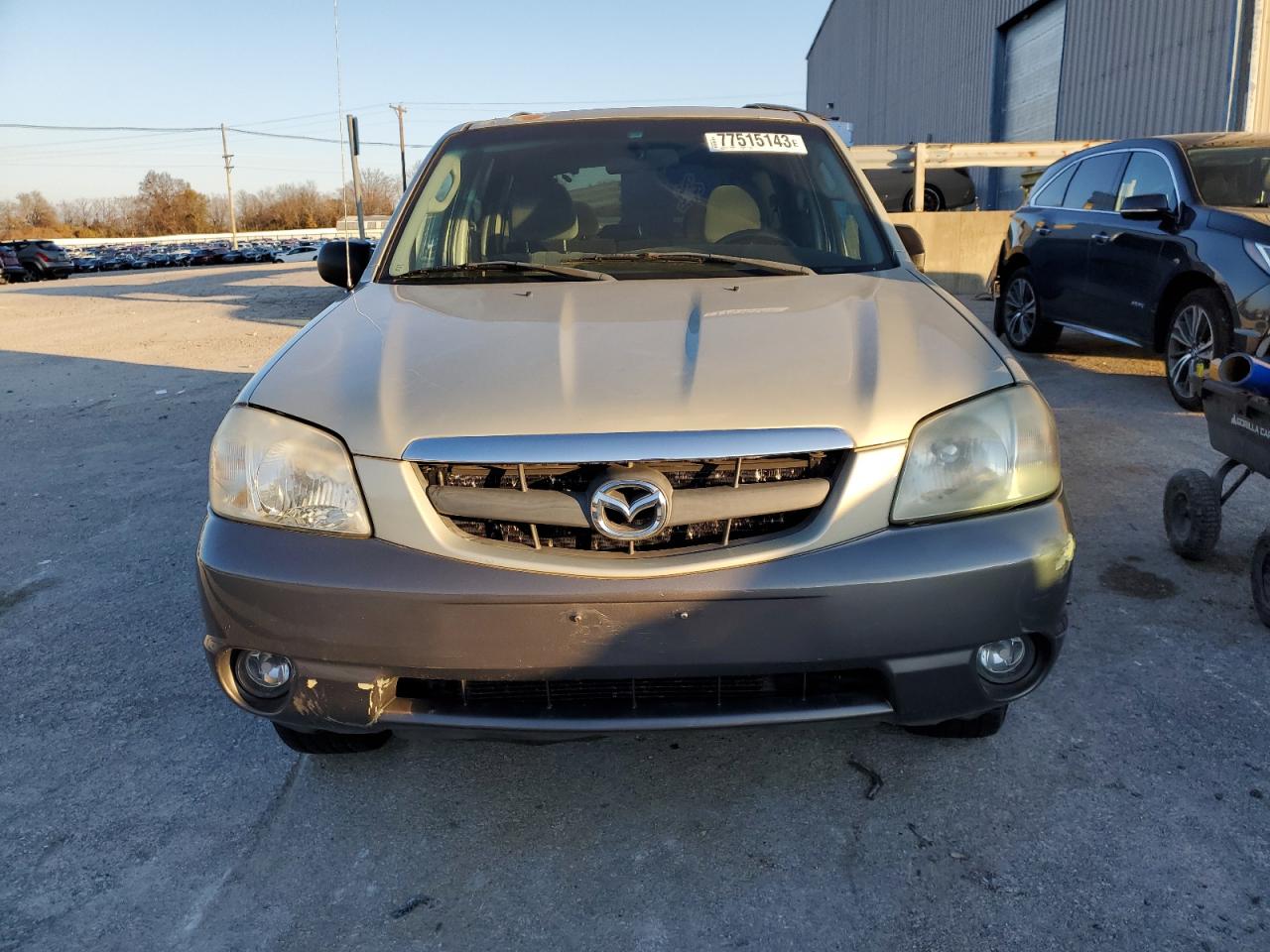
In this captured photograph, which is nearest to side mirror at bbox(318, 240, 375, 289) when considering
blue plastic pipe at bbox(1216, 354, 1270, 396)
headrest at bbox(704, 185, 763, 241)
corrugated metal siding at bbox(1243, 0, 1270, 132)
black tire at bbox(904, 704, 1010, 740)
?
headrest at bbox(704, 185, 763, 241)

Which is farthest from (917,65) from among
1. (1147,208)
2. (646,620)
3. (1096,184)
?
(646,620)

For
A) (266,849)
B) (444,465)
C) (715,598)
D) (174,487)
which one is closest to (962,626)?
(715,598)

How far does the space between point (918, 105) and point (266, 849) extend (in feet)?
91.4

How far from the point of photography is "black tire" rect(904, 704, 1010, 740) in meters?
2.45

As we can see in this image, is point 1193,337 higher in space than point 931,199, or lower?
lower

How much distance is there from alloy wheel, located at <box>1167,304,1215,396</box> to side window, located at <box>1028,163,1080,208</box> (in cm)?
188

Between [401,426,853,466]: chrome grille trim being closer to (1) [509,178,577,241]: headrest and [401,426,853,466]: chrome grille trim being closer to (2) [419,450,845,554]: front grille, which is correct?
(2) [419,450,845,554]: front grille

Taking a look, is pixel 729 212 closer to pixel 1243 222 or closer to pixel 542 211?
pixel 542 211

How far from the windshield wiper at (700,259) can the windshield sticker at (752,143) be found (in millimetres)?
519

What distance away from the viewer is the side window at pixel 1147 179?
250 inches

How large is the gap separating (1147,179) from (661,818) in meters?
6.07

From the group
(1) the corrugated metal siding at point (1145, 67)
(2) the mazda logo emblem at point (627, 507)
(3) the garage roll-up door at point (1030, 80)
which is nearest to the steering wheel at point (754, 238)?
(2) the mazda logo emblem at point (627, 507)

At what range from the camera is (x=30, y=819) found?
7.82ft

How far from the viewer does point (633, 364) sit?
2.18 metres
